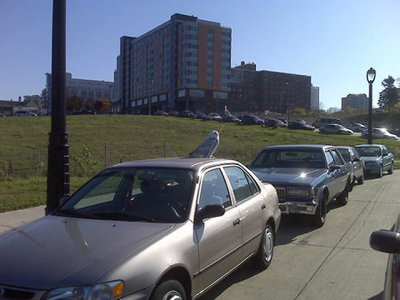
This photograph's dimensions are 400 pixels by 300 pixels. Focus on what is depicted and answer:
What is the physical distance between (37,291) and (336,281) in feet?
12.4

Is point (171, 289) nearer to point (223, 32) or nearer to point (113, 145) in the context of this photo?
point (113, 145)

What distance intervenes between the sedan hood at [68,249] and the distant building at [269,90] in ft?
506

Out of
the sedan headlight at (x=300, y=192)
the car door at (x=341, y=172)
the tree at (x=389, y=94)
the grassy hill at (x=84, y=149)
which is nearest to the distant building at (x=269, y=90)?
the tree at (x=389, y=94)

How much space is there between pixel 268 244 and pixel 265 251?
0.15 metres

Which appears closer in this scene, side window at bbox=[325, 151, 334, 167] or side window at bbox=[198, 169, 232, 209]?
side window at bbox=[198, 169, 232, 209]

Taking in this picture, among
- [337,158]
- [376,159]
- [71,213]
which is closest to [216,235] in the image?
[71,213]

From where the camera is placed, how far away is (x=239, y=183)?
5.65 m

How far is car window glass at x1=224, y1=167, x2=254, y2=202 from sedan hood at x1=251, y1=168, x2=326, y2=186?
2938mm

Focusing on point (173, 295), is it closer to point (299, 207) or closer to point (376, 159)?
point (299, 207)

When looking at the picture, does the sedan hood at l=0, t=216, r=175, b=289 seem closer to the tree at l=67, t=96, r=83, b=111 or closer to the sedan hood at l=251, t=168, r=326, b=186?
the sedan hood at l=251, t=168, r=326, b=186

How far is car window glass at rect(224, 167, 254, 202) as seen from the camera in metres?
5.43

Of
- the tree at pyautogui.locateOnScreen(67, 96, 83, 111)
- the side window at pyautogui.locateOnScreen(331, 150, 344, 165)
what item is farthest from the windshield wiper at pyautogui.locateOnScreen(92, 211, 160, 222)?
the tree at pyautogui.locateOnScreen(67, 96, 83, 111)

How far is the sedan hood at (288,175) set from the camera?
8.68 metres

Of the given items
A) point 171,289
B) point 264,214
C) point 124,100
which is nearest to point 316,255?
point 264,214
